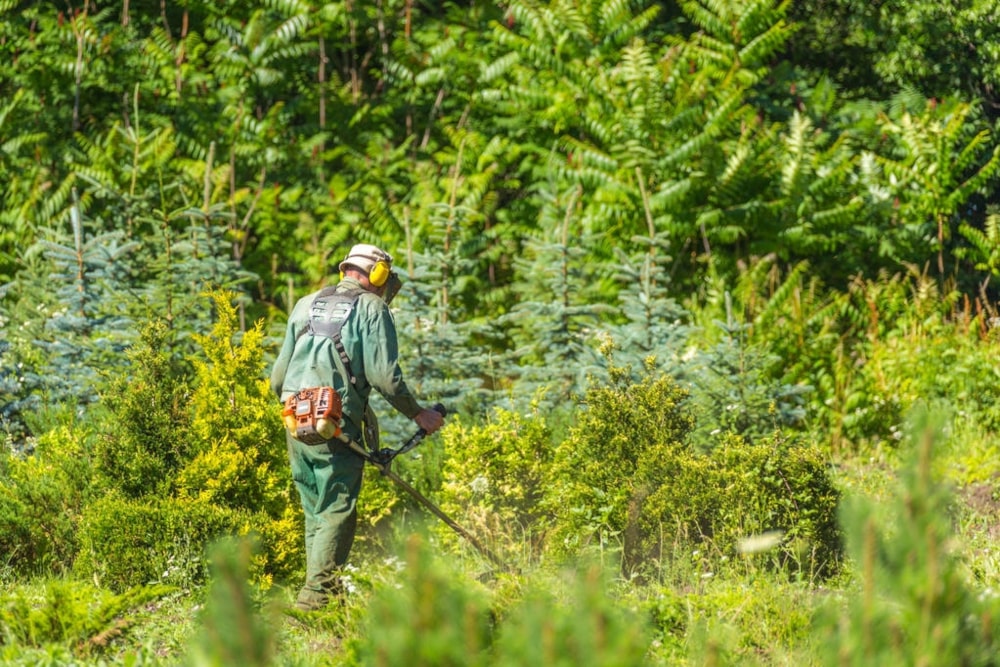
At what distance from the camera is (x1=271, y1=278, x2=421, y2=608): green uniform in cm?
608

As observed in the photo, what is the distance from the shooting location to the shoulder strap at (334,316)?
609 cm

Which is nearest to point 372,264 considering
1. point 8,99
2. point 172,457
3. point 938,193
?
point 172,457

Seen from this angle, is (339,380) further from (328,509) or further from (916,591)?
(916,591)

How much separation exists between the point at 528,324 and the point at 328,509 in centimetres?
421

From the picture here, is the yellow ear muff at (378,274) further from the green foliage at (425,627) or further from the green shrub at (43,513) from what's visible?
the green foliage at (425,627)

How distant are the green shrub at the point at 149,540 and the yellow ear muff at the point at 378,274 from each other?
→ 147 cm

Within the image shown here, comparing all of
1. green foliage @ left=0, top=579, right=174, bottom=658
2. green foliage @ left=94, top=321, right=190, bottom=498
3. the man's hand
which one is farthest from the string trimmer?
green foliage @ left=0, top=579, right=174, bottom=658

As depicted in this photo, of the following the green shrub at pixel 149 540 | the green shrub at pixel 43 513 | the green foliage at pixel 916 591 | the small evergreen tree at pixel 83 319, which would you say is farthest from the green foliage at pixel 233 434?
the green foliage at pixel 916 591

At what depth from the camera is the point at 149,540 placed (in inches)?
253

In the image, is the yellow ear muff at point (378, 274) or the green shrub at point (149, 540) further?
the green shrub at point (149, 540)

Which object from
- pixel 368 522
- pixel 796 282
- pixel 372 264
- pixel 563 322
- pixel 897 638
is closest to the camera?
pixel 897 638

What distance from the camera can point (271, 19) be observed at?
13414 mm

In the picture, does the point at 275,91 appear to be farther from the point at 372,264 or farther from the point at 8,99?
the point at 372,264

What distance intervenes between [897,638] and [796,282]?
8.41 m
